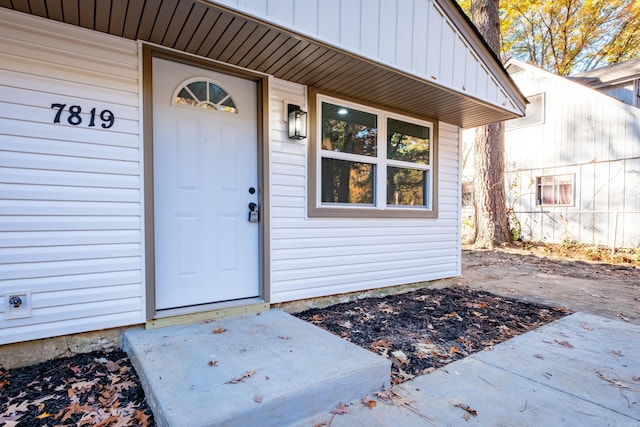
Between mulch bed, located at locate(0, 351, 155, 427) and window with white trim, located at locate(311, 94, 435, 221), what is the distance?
2155 mm

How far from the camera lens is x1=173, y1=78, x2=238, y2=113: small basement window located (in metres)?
2.83

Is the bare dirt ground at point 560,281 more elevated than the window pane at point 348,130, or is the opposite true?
the window pane at point 348,130

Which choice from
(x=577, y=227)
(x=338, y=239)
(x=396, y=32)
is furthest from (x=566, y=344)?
(x=577, y=227)

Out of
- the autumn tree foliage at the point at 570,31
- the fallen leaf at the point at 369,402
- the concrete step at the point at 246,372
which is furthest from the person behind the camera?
the autumn tree foliage at the point at 570,31

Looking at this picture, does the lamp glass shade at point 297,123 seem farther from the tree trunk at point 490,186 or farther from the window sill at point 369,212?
the tree trunk at point 490,186

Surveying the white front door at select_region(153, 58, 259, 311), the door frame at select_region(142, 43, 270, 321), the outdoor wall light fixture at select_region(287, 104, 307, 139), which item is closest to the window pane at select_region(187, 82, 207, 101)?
the white front door at select_region(153, 58, 259, 311)

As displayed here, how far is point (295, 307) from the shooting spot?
11.2 feet

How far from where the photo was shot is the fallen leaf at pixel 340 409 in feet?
6.00

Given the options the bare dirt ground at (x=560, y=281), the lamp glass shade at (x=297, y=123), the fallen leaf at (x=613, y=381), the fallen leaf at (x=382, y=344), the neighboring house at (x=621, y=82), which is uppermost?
the neighboring house at (x=621, y=82)

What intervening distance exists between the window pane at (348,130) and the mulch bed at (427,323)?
1.79 m

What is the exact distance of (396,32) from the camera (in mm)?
2947

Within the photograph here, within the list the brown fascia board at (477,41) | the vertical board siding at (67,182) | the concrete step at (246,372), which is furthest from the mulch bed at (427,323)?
the brown fascia board at (477,41)

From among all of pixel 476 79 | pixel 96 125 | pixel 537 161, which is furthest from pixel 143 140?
pixel 537 161

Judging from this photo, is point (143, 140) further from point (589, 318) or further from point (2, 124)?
point (589, 318)
